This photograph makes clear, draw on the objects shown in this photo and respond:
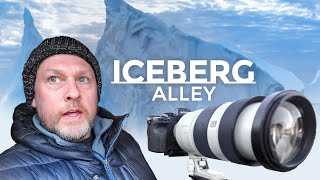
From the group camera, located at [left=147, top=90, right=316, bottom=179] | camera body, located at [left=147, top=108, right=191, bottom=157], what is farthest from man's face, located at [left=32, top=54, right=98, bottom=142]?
camera, located at [left=147, top=90, right=316, bottom=179]

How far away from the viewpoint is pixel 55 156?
146 centimetres

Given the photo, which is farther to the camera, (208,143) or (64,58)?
(64,58)

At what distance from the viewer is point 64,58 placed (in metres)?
1.52

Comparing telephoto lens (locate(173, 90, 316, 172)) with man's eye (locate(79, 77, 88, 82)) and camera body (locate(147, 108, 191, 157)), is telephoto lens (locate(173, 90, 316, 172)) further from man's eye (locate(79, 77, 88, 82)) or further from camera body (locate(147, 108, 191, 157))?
man's eye (locate(79, 77, 88, 82))

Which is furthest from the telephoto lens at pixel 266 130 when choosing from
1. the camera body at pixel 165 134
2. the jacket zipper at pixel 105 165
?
the jacket zipper at pixel 105 165

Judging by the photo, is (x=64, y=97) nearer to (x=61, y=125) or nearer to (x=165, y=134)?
(x=61, y=125)

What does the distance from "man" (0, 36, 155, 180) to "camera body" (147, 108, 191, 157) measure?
0.40ft

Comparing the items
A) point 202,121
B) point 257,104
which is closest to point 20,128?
point 202,121

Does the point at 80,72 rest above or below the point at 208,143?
above

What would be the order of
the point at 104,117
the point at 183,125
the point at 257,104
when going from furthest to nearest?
the point at 104,117 → the point at 183,125 → the point at 257,104

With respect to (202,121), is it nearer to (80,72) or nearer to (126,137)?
(80,72)

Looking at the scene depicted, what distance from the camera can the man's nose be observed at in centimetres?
148

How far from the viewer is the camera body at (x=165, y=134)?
1492 mm

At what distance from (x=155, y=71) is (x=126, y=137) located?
0.58 metres
